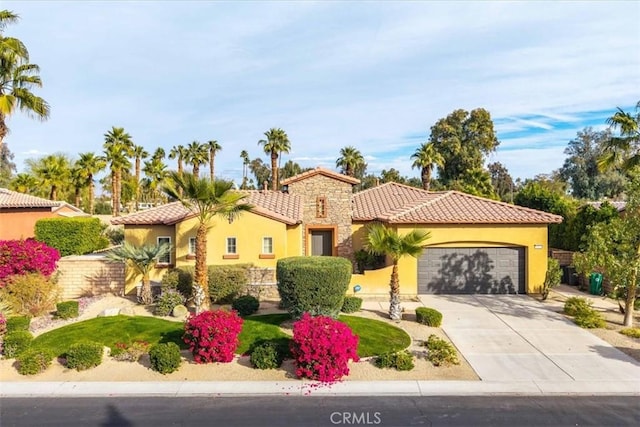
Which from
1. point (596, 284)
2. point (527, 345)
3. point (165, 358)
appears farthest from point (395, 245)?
point (596, 284)

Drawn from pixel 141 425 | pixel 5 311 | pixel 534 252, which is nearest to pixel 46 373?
pixel 141 425

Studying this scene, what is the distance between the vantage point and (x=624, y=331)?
15.3 metres

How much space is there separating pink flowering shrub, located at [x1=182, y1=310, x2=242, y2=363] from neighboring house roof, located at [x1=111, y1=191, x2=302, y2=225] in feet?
24.7

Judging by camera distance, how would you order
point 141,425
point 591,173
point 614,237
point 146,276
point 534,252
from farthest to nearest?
point 591,173, point 534,252, point 146,276, point 614,237, point 141,425

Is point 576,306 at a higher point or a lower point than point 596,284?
lower

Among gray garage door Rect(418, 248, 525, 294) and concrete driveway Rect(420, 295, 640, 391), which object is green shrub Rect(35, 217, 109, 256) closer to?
gray garage door Rect(418, 248, 525, 294)

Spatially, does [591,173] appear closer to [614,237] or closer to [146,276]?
[614,237]

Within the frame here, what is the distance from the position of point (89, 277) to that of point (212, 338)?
1156 cm

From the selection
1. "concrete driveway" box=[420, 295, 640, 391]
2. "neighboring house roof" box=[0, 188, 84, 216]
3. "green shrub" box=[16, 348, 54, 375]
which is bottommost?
"concrete driveway" box=[420, 295, 640, 391]

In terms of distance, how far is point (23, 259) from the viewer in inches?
731

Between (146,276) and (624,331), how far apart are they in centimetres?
1806

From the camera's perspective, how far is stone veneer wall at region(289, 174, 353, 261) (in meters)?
26.6

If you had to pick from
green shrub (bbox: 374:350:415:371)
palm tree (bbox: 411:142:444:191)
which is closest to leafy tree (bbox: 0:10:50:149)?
green shrub (bbox: 374:350:415:371)

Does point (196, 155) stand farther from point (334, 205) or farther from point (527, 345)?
point (527, 345)
